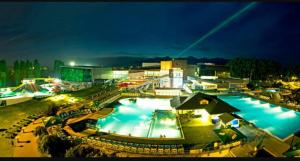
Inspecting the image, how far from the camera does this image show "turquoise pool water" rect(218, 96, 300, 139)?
34.1 feet

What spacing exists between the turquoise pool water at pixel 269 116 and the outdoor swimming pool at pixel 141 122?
12.3ft

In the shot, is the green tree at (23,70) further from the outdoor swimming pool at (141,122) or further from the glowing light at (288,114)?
the glowing light at (288,114)

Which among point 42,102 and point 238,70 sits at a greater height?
point 238,70

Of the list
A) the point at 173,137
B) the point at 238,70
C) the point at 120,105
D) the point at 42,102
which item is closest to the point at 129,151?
A: the point at 173,137

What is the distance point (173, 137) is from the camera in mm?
8523

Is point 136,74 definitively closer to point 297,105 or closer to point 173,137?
point 297,105

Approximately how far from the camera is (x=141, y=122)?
1118 centimetres

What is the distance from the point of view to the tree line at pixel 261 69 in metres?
26.5

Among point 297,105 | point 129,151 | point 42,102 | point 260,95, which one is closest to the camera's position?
point 129,151

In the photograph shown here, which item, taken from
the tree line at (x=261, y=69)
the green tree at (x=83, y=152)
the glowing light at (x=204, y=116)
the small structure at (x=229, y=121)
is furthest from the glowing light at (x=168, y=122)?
the tree line at (x=261, y=69)

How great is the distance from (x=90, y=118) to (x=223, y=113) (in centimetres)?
561

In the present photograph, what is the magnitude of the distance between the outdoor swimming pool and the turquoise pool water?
3.76m

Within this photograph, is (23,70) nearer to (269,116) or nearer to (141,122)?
(141,122)

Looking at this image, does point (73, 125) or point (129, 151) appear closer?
point (129, 151)
